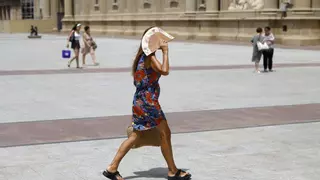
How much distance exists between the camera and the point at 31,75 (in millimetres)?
18422

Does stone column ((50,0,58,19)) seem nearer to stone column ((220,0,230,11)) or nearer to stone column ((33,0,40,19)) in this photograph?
stone column ((33,0,40,19))

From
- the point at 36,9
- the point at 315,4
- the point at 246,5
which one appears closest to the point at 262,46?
the point at 315,4

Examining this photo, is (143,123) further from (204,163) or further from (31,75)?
(31,75)

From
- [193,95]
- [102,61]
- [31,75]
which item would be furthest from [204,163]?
[102,61]

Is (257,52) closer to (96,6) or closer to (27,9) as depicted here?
(96,6)

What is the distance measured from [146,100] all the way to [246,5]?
3783 centimetres

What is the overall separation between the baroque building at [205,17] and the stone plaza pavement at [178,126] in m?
19.7

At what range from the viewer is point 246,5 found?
4266cm

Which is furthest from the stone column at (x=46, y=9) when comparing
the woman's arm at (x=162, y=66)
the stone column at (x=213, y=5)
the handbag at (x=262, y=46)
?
the woman's arm at (x=162, y=66)

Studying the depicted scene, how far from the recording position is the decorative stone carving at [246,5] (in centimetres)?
4131

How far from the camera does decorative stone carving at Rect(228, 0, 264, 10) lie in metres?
41.3

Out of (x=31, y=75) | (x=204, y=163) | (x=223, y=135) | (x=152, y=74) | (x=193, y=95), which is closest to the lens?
(x=152, y=74)

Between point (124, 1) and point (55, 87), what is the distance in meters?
48.5

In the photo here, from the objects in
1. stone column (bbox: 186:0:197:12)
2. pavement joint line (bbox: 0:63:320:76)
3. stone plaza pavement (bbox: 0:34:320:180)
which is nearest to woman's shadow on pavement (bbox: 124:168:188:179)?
stone plaza pavement (bbox: 0:34:320:180)
